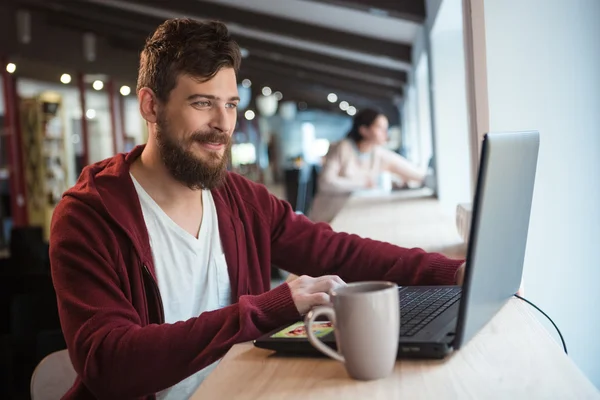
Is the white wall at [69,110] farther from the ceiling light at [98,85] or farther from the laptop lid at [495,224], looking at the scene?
the laptop lid at [495,224]

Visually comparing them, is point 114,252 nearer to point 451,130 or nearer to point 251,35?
point 451,130

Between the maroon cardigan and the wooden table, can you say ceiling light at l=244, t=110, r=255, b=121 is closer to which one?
the maroon cardigan

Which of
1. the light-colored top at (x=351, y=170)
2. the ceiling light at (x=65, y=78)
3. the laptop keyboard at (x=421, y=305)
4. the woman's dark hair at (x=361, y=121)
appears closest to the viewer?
the laptop keyboard at (x=421, y=305)

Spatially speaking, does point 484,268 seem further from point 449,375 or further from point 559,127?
point 559,127

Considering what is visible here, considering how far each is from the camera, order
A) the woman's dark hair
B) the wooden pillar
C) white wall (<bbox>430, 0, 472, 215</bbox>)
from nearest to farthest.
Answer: white wall (<bbox>430, 0, 472, 215</bbox>), the woman's dark hair, the wooden pillar

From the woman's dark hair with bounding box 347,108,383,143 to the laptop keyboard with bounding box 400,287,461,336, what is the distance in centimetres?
438

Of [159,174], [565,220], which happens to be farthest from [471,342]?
[565,220]

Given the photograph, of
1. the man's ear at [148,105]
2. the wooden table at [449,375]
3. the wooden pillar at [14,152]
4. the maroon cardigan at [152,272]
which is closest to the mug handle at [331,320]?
the wooden table at [449,375]

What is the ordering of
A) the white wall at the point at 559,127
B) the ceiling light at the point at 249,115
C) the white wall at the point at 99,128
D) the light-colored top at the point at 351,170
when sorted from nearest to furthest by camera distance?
the white wall at the point at 559,127 → the light-colored top at the point at 351,170 → the white wall at the point at 99,128 → the ceiling light at the point at 249,115

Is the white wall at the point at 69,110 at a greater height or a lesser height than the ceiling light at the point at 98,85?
lesser

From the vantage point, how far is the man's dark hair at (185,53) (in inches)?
69.1

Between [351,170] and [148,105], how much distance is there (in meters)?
4.37

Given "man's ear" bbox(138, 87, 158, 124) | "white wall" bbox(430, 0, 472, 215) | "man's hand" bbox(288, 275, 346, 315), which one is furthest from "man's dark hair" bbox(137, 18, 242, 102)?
"white wall" bbox(430, 0, 472, 215)

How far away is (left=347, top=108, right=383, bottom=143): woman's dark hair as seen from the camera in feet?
19.5
